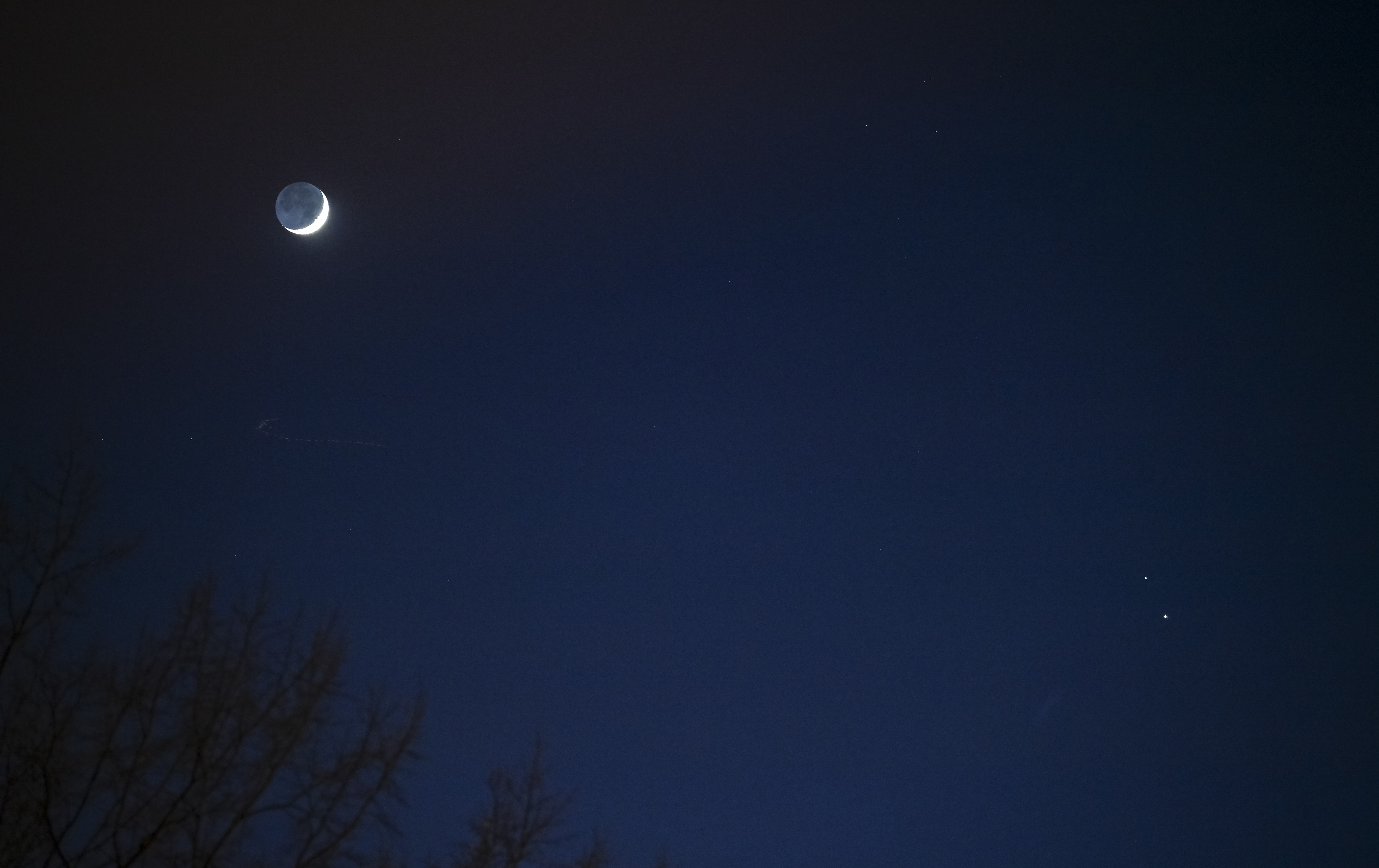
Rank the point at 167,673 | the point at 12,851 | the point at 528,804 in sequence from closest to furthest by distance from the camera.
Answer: the point at 12,851
the point at 167,673
the point at 528,804

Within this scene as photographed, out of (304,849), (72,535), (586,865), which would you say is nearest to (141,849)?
(304,849)

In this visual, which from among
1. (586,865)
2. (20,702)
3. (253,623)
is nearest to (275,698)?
(253,623)

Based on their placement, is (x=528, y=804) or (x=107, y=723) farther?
(x=528, y=804)

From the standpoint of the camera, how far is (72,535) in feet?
25.0

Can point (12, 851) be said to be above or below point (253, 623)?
below

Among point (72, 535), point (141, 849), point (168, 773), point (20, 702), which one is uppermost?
point (72, 535)

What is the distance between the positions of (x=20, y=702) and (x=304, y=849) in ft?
7.39

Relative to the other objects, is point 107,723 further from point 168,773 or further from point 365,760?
point 365,760

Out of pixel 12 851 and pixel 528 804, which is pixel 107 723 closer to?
pixel 12 851

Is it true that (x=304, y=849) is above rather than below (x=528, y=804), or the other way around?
below

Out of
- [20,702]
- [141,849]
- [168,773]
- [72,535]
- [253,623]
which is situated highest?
[72,535]

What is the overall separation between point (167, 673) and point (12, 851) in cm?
145

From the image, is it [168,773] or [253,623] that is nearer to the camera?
[168,773]

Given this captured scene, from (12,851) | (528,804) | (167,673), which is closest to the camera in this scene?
(12,851)
